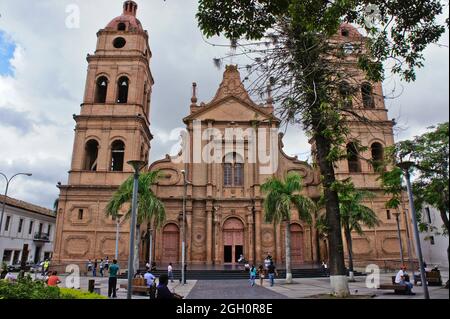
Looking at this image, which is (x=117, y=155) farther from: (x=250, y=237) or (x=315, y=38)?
(x=315, y=38)

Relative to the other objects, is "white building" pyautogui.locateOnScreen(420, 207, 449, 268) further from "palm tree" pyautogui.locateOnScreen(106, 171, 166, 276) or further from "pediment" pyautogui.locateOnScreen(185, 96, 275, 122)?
"pediment" pyautogui.locateOnScreen(185, 96, 275, 122)

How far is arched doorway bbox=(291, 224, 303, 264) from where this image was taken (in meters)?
29.1

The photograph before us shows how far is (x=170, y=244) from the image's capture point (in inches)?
1145

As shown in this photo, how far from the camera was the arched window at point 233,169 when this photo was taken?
31.2 meters

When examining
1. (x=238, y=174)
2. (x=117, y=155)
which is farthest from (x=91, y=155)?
(x=238, y=174)

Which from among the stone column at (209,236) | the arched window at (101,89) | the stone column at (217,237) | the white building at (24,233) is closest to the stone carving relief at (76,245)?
the white building at (24,233)

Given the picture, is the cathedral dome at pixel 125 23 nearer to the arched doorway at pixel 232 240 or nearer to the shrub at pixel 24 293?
the arched doorway at pixel 232 240

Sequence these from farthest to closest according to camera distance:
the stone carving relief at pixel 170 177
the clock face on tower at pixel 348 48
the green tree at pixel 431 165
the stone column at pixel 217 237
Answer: the stone carving relief at pixel 170 177, the stone column at pixel 217 237, the clock face on tower at pixel 348 48, the green tree at pixel 431 165

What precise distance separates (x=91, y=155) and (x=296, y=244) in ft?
65.9

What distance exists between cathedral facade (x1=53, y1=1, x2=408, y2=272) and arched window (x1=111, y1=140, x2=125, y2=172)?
93 mm

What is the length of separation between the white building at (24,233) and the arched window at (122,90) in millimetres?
13366

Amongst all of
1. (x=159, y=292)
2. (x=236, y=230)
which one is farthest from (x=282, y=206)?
(x=159, y=292)

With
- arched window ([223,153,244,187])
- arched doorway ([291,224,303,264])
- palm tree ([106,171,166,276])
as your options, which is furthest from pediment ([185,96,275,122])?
palm tree ([106,171,166,276])
